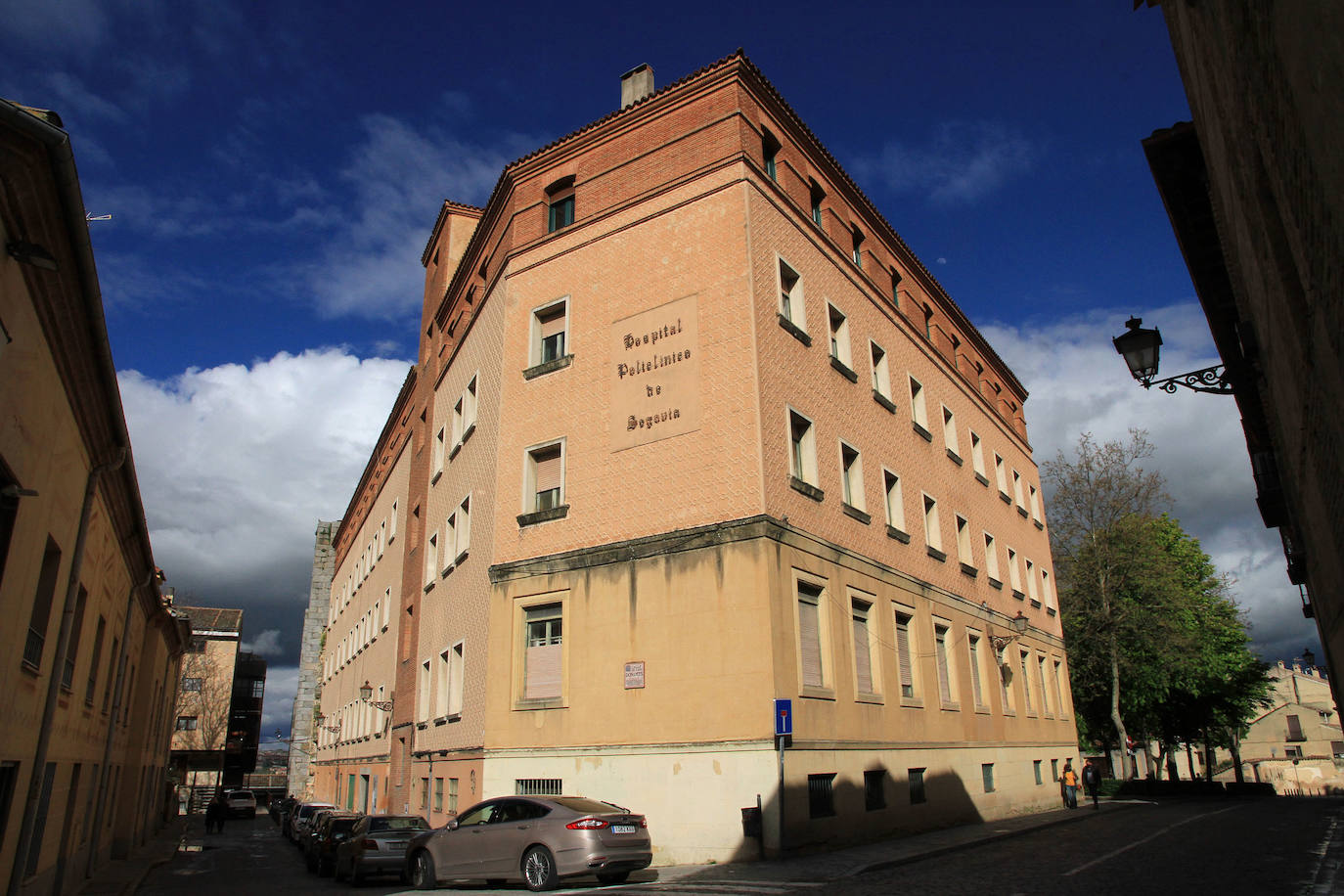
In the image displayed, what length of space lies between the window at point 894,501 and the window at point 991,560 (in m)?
7.22

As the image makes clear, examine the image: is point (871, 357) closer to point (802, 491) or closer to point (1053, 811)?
point (802, 491)

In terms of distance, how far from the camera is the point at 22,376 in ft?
27.3

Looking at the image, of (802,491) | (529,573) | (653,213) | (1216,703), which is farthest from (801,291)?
(1216,703)

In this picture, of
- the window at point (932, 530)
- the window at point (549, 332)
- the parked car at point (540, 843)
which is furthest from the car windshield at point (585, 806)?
the window at point (932, 530)

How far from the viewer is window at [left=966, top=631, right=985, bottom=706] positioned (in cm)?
2410

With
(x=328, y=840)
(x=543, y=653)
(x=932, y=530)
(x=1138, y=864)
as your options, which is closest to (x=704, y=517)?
(x=543, y=653)

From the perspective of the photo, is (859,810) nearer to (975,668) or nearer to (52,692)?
(975,668)

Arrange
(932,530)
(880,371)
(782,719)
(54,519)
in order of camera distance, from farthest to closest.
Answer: (932,530) → (880,371) → (782,719) → (54,519)

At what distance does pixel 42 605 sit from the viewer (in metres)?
11.2

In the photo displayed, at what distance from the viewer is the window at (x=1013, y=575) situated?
3023 cm

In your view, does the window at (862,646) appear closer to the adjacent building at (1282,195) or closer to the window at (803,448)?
the window at (803,448)

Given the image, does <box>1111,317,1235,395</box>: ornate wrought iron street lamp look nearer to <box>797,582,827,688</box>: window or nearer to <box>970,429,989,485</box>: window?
<box>797,582,827,688</box>: window

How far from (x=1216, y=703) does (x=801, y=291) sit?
36.7 metres

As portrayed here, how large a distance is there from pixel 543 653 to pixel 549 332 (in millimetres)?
8023
